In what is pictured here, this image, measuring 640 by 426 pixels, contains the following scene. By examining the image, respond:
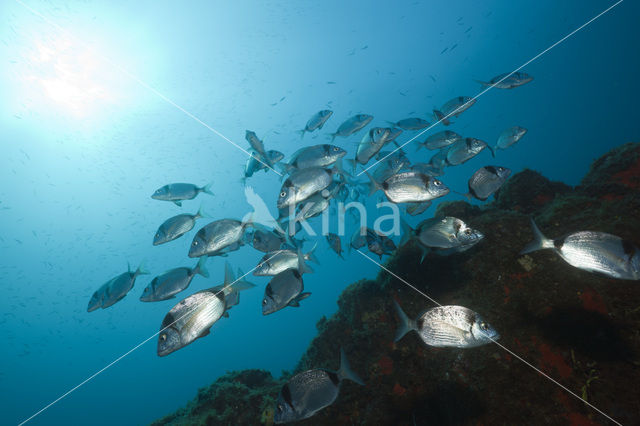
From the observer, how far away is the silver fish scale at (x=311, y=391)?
9.18 feet

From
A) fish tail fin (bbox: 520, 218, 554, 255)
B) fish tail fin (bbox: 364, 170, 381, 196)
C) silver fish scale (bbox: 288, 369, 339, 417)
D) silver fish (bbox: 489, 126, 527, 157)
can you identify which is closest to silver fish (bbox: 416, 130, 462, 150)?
silver fish (bbox: 489, 126, 527, 157)

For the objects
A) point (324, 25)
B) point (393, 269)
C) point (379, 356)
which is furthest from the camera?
point (324, 25)

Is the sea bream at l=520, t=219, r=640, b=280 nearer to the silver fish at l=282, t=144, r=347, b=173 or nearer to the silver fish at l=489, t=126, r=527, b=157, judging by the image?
the silver fish at l=282, t=144, r=347, b=173

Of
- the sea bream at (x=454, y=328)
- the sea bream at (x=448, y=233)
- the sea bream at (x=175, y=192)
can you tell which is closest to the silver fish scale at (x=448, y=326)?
the sea bream at (x=454, y=328)

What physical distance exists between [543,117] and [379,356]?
4695 inches

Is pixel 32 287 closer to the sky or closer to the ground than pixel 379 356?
closer to the sky

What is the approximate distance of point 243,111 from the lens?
49469 millimetres

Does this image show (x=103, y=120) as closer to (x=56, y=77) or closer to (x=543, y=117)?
(x=56, y=77)

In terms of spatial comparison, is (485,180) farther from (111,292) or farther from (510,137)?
(111,292)

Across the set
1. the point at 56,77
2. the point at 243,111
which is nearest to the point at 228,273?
the point at 56,77

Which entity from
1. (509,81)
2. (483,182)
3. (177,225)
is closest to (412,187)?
(483,182)

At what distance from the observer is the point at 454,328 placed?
2.50 metres

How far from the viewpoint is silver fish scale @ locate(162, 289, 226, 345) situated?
2770 mm

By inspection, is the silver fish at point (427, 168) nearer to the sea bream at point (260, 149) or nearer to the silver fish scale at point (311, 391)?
the sea bream at point (260, 149)
